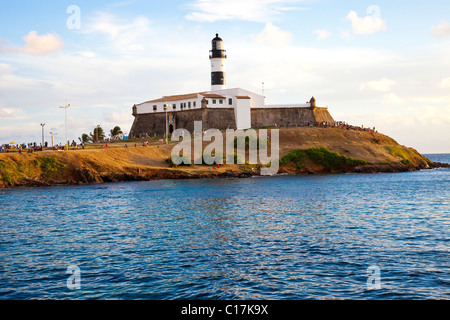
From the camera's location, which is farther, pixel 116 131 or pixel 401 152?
pixel 116 131

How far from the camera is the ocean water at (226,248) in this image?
668 inches

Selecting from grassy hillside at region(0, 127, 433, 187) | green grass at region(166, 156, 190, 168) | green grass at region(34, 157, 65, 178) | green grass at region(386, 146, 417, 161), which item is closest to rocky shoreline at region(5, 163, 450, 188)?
grassy hillside at region(0, 127, 433, 187)

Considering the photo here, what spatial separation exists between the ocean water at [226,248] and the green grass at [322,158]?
40.9 meters

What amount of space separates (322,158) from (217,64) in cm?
3382

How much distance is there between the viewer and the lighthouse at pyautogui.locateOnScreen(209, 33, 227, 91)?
103 meters

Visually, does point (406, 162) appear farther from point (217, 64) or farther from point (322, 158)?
point (217, 64)

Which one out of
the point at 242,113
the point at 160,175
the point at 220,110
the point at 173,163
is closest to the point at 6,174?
the point at 160,175

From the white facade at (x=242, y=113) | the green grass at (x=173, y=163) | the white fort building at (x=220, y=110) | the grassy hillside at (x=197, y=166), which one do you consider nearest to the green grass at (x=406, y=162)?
the grassy hillside at (x=197, y=166)

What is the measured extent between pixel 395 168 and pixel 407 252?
7508 centimetres

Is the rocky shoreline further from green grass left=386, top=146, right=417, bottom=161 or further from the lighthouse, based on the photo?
the lighthouse

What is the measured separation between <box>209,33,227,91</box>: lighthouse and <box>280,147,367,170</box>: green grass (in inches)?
1141

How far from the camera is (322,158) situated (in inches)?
3482

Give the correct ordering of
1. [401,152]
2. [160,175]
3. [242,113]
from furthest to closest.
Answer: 1. [242,113]
2. [401,152]
3. [160,175]
